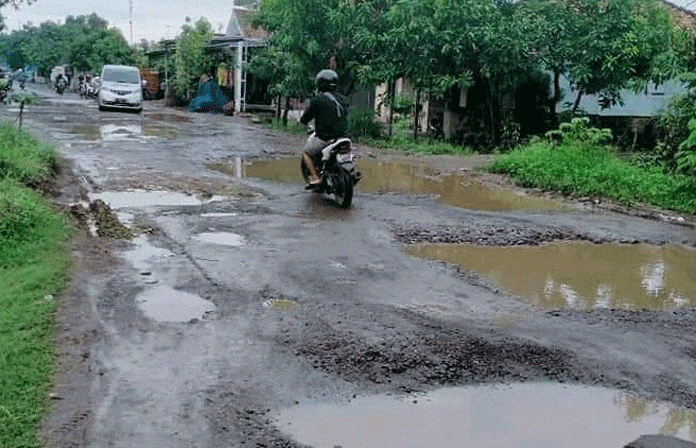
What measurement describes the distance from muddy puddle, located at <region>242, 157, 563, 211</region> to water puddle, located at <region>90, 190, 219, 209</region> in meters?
2.40

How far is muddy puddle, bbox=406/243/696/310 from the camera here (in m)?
6.61

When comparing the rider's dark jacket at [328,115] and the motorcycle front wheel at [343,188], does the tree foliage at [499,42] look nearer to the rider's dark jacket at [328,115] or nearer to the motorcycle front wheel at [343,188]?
the rider's dark jacket at [328,115]

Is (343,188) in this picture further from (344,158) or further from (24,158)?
(24,158)

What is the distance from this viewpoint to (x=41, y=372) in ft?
14.1

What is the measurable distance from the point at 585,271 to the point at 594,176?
553cm

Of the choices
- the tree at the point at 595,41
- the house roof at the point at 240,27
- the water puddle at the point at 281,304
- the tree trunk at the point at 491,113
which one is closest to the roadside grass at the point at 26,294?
the water puddle at the point at 281,304

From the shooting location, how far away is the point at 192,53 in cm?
3569

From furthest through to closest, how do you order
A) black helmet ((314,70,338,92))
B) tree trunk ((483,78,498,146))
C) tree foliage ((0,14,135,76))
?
tree foliage ((0,14,135,76)) < tree trunk ((483,78,498,146)) < black helmet ((314,70,338,92))

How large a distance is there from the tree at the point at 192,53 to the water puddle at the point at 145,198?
25712 millimetres

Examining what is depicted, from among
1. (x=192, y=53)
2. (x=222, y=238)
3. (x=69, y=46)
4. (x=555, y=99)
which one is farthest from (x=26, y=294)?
(x=69, y=46)

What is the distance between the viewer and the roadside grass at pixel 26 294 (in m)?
3.84

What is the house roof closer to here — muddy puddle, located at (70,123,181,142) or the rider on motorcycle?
muddy puddle, located at (70,123,181,142)

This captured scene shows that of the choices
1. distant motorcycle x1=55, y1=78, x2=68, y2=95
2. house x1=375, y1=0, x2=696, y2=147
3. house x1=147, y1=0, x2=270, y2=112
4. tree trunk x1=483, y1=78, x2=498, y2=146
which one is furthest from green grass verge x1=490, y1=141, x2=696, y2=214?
distant motorcycle x1=55, y1=78, x2=68, y2=95

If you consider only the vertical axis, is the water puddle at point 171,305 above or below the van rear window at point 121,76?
below
